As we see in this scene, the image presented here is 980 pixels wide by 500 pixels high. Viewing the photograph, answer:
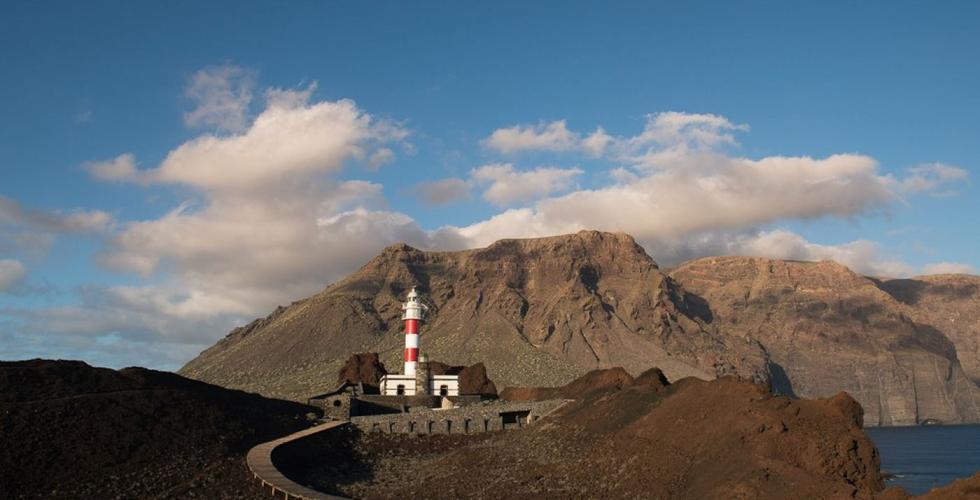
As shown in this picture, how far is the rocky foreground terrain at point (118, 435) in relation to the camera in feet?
143

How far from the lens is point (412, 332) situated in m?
87.6

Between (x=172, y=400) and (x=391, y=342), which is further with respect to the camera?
(x=391, y=342)

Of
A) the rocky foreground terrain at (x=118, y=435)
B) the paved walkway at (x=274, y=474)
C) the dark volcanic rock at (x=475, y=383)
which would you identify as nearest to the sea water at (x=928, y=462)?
the dark volcanic rock at (x=475, y=383)

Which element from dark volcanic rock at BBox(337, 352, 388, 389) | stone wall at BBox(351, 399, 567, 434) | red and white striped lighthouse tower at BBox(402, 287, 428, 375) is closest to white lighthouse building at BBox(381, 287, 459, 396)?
red and white striped lighthouse tower at BBox(402, 287, 428, 375)

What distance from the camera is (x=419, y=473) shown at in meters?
53.0

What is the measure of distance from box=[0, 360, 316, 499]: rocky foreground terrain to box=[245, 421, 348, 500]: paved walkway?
0.62 metres

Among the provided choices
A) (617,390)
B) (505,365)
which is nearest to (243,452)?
(617,390)

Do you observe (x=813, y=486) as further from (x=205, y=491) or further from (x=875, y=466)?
(x=205, y=491)

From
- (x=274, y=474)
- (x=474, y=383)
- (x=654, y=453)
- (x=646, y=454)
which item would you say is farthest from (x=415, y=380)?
(x=654, y=453)

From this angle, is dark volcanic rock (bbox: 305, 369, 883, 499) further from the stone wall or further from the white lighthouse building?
the white lighthouse building

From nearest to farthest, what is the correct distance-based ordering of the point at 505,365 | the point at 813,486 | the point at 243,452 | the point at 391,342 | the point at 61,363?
the point at 813,486 → the point at 243,452 → the point at 61,363 → the point at 505,365 → the point at 391,342

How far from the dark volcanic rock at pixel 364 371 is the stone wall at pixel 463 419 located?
31627 millimetres

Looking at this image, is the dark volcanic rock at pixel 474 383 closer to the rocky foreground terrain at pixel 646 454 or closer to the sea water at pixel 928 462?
the rocky foreground terrain at pixel 646 454

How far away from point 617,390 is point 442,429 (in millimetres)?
12509
